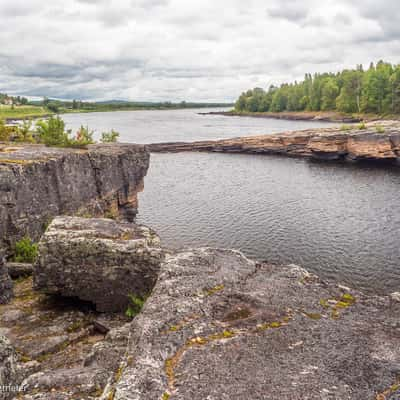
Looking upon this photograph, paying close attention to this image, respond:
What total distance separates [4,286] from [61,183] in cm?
912

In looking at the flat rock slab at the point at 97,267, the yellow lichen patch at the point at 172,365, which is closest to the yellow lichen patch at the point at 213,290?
the yellow lichen patch at the point at 172,365

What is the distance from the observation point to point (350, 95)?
131 metres

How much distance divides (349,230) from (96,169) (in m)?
Result: 19.0

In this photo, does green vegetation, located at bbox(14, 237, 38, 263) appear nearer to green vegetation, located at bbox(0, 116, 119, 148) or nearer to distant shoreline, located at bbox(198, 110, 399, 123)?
green vegetation, located at bbox(0, 116, 119, 148)

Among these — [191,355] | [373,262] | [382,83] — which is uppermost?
[382,83]

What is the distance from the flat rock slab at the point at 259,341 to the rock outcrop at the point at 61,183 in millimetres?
9170

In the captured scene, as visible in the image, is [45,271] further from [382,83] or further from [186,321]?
[382,83]

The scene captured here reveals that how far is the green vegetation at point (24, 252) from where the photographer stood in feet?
47.9

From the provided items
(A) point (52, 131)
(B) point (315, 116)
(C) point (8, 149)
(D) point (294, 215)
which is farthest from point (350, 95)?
(C) point (8, 149)

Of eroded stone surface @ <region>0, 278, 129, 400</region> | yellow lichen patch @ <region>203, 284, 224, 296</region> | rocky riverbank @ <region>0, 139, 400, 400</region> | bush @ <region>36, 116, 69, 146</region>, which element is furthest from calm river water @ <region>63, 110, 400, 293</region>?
yellow lichen patch @ <region>203, 284, 224, 296</region>

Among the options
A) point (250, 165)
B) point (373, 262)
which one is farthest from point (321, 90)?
point (373, 262)

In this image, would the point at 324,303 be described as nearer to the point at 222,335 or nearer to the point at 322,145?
the point at 222,335

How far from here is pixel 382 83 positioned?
111562 mm

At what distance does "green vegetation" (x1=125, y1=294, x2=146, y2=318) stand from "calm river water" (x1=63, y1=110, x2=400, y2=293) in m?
14.2
